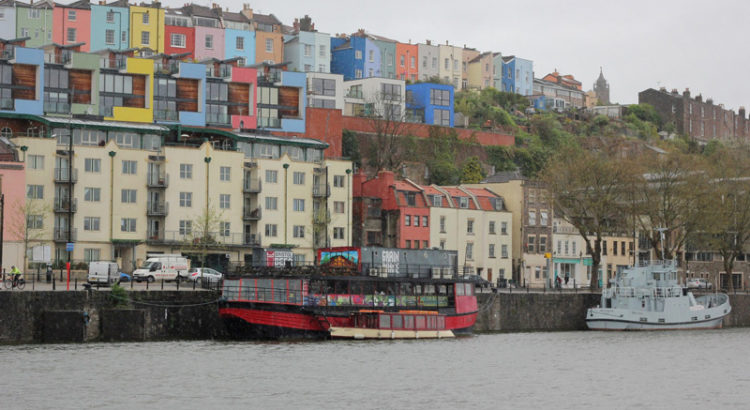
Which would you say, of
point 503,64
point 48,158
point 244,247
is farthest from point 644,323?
point 503,64

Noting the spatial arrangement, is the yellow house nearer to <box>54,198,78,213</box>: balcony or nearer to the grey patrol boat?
<box>54,198,78,213</box>: balcony

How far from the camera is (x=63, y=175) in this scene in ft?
290

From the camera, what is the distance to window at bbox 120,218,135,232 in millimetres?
91188

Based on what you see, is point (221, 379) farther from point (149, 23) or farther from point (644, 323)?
point (149, 23)

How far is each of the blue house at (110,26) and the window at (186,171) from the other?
3691 centimetres

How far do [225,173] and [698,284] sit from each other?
45.3 metres

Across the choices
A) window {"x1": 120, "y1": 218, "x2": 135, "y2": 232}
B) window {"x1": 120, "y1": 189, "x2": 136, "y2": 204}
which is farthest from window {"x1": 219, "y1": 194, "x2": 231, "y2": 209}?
window {"x1": 120, "y1": 218, "x2": 135, "y2": 232}

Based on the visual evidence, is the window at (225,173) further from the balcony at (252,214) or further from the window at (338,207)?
the window at (338,207)

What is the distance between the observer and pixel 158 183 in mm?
92812

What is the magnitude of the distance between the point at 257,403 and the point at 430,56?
4847 inches

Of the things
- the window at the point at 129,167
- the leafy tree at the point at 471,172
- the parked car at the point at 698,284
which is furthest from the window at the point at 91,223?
the parked car at the point at 698,284

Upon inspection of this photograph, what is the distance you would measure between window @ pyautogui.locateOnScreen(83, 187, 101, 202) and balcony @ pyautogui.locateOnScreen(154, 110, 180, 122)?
14613mm

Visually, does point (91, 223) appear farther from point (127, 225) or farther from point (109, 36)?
point (109, 36)

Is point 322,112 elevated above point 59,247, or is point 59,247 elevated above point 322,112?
point 322,112
